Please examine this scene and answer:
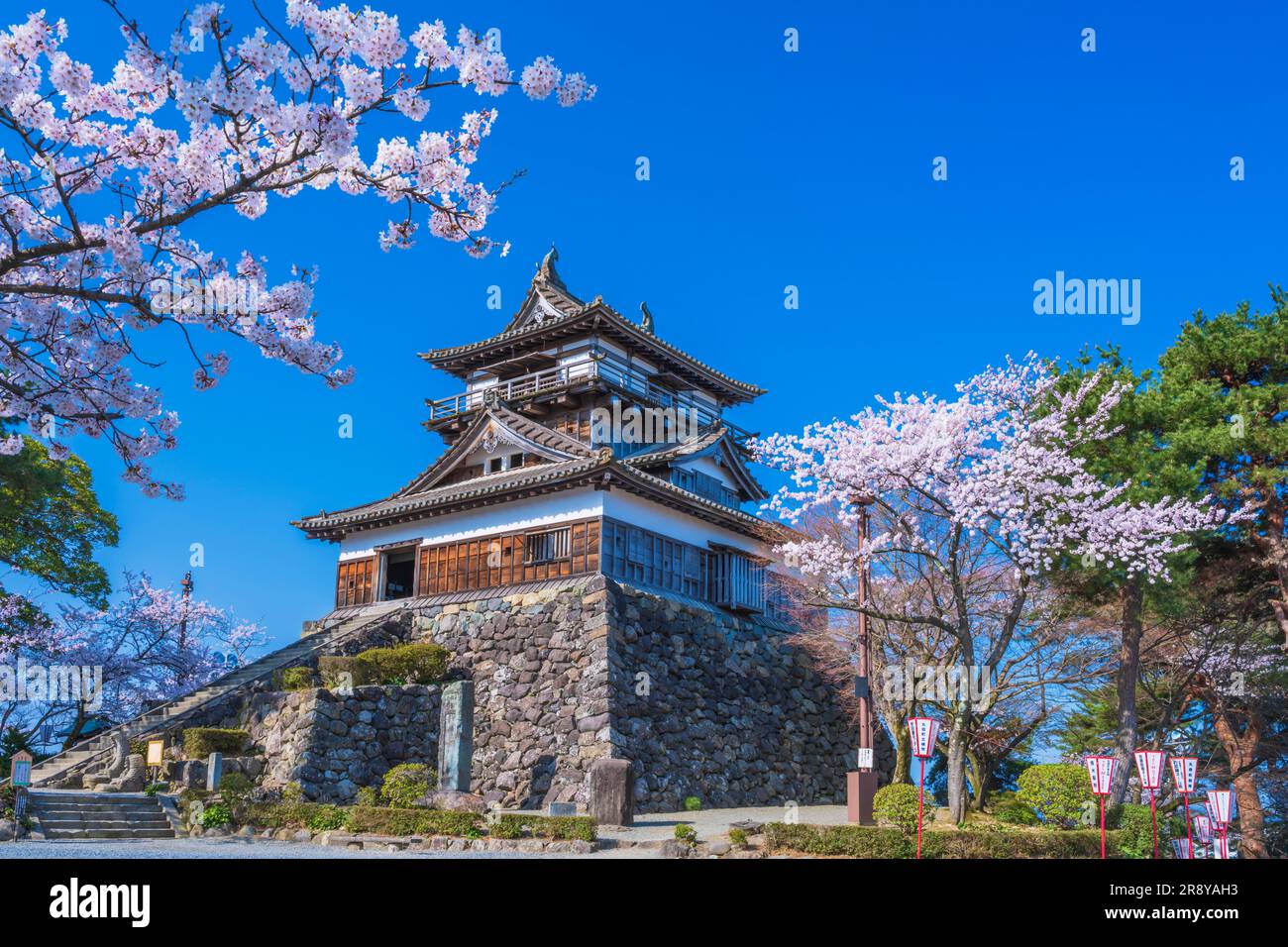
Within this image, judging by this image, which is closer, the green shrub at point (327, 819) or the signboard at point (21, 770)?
the signboard at point (21, 770)

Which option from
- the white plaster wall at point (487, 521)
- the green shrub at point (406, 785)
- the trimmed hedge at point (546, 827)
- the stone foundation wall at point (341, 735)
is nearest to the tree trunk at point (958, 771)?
the trimmed hedge at point (546, 827)

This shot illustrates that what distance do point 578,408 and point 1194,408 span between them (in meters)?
19.8

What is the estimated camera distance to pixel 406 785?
20766 mm

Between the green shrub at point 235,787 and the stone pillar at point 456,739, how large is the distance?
3.95 m

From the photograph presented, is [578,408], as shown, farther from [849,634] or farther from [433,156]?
[433,156]

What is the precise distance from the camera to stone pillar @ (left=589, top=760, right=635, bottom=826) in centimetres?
1936

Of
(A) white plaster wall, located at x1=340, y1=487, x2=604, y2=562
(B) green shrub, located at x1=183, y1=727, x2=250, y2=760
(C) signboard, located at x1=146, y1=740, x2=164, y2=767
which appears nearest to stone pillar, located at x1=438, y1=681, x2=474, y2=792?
(B) green shrub, located at x1=183, y1=727, x2=250, y2=760

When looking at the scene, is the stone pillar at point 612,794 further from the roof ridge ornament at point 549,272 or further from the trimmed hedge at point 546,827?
the roof ridge ornament at point 549,272

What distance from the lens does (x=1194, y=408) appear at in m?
22.5

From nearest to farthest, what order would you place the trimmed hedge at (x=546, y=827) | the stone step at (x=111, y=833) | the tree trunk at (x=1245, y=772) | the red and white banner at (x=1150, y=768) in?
the red and white banner at (x=1150, y=768), the trimmed hedge at (x=546, y=827), the stone step at (x=111, y=833), the tree trunk at (x=1245, y=772)

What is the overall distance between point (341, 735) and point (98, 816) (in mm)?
5534

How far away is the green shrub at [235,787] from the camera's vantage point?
20597mm

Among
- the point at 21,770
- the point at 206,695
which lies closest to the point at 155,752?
the point at 21,770

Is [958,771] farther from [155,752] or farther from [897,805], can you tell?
[155,752]
